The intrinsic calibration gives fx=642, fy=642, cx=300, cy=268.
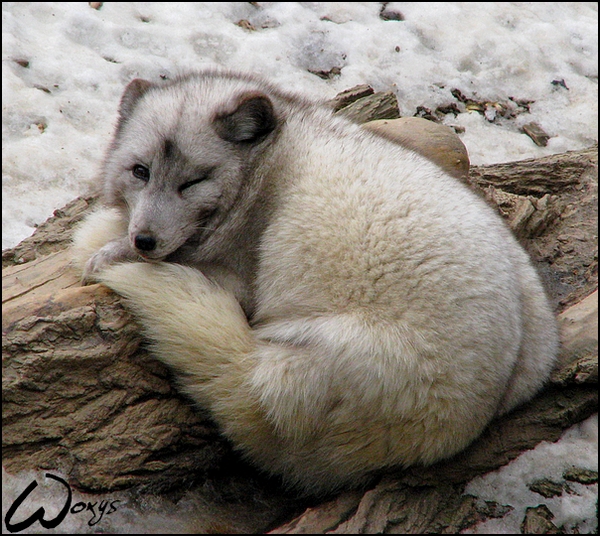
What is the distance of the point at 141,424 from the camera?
318cm

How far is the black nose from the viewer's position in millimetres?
3232

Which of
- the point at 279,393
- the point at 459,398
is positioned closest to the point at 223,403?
the point at 279,393

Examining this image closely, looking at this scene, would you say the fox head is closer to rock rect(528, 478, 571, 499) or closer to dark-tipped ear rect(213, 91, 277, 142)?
dark-tipped ear rect(213, 91, 277, 142)

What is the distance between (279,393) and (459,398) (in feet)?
2.82

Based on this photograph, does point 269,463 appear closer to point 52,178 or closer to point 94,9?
point 52,178

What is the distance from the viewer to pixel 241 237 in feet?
11.5

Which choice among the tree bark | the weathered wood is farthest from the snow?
the tree bark

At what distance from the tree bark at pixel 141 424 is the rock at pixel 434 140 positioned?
1925mm

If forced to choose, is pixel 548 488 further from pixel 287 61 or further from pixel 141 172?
pixel 287 61

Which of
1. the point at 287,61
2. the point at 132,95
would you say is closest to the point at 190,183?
the point at 132,95

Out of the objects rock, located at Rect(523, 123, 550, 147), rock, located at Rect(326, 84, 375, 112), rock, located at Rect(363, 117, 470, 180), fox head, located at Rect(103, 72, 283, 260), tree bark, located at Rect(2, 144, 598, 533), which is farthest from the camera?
rock, located at Rect(523, 123, 550, 147)

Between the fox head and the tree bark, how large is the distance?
0.47 meters

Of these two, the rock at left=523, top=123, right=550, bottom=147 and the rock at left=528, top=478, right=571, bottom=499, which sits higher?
the rock at left=523, top=123, right=550, bottom=147

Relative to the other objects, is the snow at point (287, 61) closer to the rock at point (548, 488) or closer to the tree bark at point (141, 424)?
the tree bark at point (141, 424)
